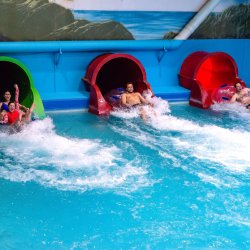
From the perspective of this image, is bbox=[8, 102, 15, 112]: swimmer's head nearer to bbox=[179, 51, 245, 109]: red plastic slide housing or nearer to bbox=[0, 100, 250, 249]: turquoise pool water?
bbox=[0, 100, 250, 249]: turquoise pool water

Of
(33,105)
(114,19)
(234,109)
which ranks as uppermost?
(114,19)

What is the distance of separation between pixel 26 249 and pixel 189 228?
130cm

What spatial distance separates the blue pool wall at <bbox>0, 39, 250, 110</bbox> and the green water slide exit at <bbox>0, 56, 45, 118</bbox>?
0.27 meters

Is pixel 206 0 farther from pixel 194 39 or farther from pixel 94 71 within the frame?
pixel 94 71

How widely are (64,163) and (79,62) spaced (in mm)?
2821

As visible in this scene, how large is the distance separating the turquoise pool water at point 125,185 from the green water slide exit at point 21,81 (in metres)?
0.35

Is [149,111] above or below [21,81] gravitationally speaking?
below

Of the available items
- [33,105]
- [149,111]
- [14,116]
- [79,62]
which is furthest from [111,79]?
[14,116]

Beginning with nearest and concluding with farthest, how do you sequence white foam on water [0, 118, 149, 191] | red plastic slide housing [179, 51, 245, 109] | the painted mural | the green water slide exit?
white foam on water [0, 118, 149, 191] → the green water slide exit → the painted mural → red plastic slide housing [179, 51, 245, 109]

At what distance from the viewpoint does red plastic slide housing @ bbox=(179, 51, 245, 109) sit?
7297 mm

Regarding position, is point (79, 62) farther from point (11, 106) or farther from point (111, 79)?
point (11, 106)

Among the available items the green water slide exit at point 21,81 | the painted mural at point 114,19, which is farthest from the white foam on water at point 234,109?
the green water slide exit at point 21,81

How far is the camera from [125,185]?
4.10 metres

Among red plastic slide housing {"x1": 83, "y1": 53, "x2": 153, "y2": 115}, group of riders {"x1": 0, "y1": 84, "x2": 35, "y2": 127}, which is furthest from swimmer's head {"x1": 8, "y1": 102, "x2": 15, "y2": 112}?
red plastic slide housing {"x1": 83, "y1": 53, "x2": 153, "y2": 115}
